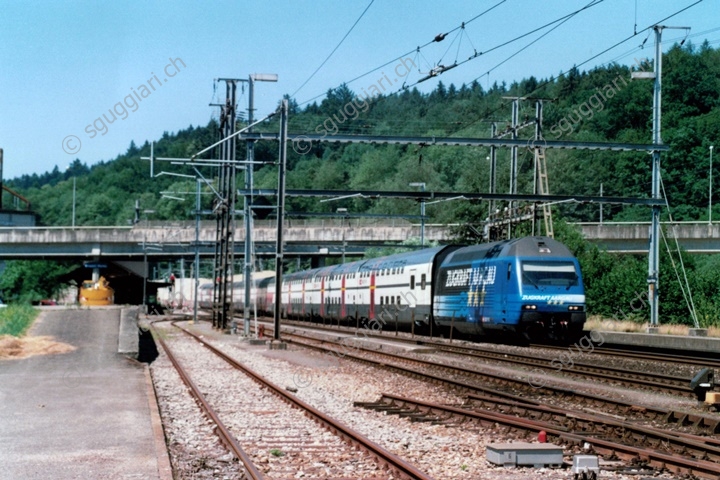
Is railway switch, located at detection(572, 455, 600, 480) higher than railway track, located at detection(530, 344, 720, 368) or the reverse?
the reverse

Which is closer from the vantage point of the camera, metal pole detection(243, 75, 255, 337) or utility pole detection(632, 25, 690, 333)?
utility pole detection(632, 25, 690, 333)

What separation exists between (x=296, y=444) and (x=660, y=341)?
23.0m

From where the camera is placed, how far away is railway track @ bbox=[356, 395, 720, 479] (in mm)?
10391

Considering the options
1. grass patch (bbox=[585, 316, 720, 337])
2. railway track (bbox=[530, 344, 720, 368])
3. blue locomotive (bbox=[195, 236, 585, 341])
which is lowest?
railway track (bbox=[530, 344, 720, 368])

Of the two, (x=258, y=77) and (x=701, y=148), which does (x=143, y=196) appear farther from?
(x=258, y=77)

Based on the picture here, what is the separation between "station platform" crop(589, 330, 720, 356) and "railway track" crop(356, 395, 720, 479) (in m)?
17.0

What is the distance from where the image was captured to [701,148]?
294 feet

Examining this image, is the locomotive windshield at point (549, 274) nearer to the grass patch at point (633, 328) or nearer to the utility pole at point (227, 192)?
the grass patch at point (633, 328)

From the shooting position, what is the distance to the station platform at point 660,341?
30.7m

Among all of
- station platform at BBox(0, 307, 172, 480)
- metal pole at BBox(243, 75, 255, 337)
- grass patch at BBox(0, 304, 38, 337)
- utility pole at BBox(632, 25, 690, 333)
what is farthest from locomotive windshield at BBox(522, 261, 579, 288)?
grass patch at BBox(0, 304, 38, 337)

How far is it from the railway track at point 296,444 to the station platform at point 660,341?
692 inches

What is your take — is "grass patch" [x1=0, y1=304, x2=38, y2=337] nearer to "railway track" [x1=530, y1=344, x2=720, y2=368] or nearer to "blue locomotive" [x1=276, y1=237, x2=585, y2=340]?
"blue locomotive" [x1=276, y1=237, x2=585, y2=340]

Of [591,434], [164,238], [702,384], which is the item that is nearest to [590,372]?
[702,384]

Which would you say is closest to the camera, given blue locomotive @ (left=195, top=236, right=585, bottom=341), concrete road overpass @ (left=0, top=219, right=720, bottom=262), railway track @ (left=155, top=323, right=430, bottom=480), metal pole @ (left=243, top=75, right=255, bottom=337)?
railway track @ (left=155, top=323, right=430, bottom=480)
